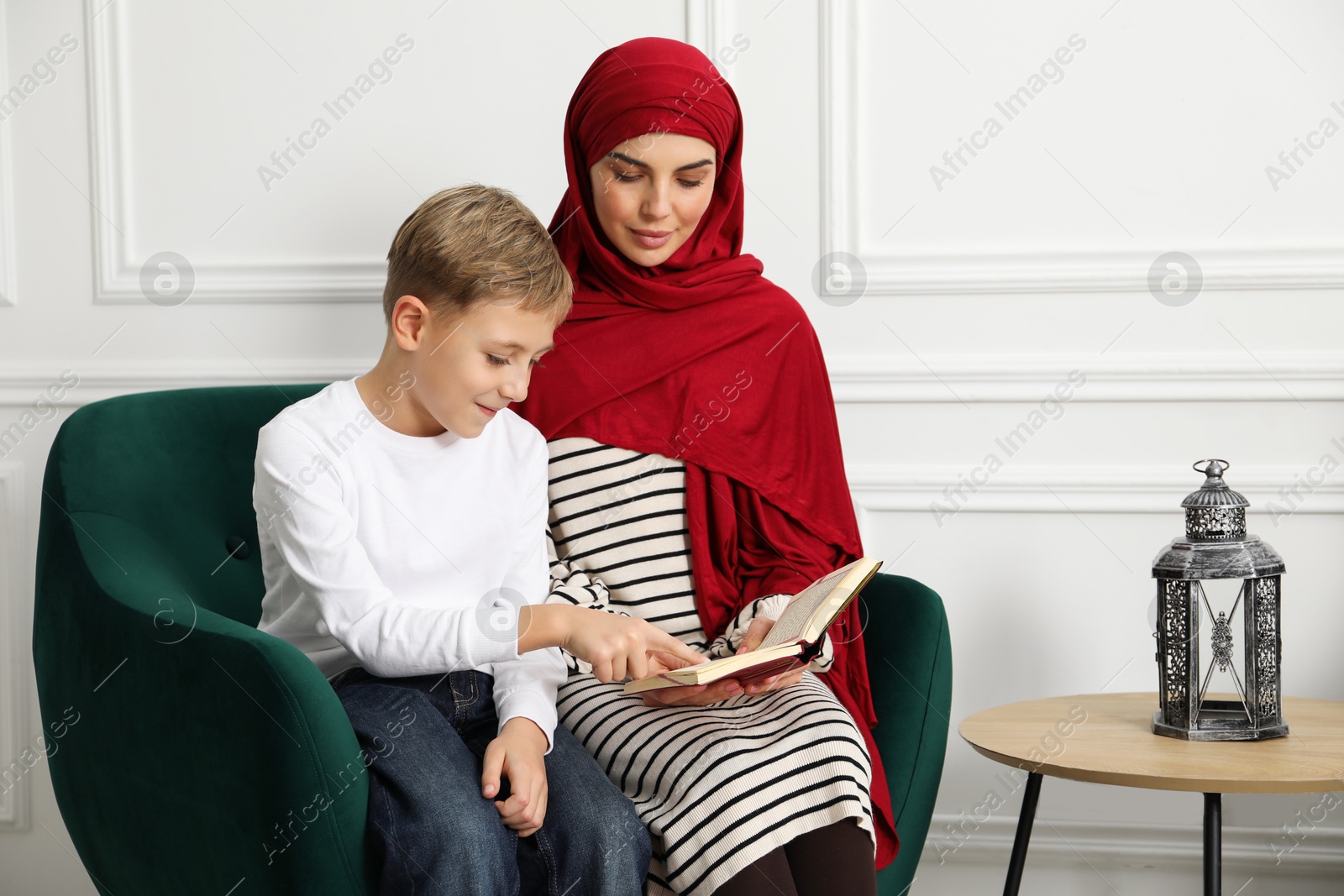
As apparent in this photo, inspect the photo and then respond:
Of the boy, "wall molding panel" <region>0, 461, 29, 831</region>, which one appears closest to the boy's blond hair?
the boy

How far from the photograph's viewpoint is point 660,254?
1.49 meters

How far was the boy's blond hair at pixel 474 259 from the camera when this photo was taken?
4.02ft

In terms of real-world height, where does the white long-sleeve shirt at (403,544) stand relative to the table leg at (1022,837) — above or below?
above

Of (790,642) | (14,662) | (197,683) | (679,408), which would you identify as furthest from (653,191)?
(14,662)

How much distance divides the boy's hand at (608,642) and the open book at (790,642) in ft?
0.08

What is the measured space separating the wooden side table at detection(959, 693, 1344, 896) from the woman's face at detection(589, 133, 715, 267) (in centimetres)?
80

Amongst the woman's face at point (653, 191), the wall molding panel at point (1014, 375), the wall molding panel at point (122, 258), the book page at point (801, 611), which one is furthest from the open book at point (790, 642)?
the wall molding panel at point (122, 258)

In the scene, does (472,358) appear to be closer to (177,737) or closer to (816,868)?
(177,737)

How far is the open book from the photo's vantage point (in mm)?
1018

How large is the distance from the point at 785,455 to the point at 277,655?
29.8 inches

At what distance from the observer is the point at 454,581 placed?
4.18 ft

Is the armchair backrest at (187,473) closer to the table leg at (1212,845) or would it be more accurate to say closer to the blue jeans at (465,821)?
the blue jeans at (465,821)

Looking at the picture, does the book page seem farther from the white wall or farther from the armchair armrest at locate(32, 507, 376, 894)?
the white wall

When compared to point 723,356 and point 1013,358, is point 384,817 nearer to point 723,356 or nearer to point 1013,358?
point 723,356
